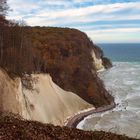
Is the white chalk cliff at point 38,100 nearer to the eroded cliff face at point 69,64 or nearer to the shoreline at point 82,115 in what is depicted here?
the shoreline at point 82,115

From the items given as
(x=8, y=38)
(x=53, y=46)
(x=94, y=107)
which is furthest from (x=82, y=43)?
(x=8, y=38)

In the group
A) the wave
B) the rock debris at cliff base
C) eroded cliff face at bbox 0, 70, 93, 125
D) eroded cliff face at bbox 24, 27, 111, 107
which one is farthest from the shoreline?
the rock debris at cliff base

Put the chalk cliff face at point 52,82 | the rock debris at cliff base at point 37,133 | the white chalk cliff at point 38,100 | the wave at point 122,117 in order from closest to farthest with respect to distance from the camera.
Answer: the rock debris at cliff base at point 37,133 → the white chalk cliff at point 38,100 → the chalk cliff face at point 52,82 → the wave at point 122,117


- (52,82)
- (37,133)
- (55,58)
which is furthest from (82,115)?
(37,133)

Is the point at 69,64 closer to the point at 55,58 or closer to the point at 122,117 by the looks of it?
the point at 55,58

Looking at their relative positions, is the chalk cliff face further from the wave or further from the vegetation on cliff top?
the wave

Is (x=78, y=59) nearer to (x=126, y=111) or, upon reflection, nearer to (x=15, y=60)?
(x=126, y=111)

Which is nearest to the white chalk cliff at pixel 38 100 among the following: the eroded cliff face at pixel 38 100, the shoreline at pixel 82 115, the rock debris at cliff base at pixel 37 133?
the eroded cliff face at pixel 38 100
